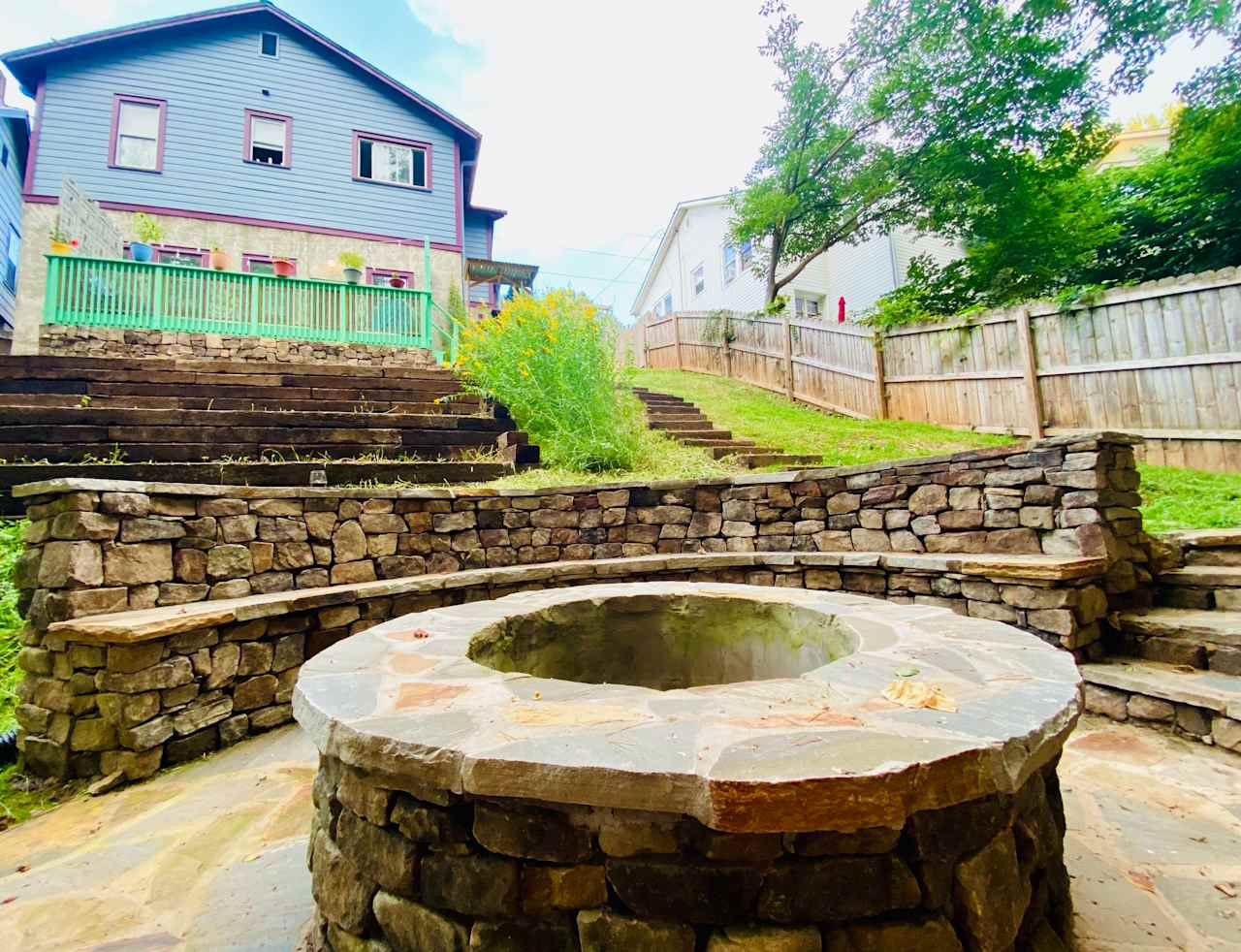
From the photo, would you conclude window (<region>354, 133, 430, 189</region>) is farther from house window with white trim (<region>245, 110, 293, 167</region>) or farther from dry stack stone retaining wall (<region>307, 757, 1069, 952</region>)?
dry stack stone retaining wall (<region>307, 757, 1069, 952</region>)

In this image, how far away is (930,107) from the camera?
10.9 meters

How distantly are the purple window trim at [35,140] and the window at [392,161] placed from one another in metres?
4.37

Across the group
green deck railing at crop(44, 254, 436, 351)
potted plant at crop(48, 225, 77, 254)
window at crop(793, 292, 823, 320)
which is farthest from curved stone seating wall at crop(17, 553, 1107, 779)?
window at crop(793, 292, 823, 320)

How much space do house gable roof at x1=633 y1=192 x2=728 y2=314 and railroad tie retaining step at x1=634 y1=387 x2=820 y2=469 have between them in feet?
32.0

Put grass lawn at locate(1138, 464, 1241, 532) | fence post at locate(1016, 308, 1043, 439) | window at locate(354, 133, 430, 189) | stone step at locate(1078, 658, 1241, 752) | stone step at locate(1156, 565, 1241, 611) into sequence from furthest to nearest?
window at locate(354, 133, 430, 189) < fence post at locate(1016, 308, 1043, 439) < grass lawn at locate(1138, 464, 1241, 532) < stone step at locate(1156, 565, 1241, 611) < stone step at locate(1078, 658, 1241, 752)

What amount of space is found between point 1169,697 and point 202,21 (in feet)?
48.1

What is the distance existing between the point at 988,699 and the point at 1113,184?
12085mm

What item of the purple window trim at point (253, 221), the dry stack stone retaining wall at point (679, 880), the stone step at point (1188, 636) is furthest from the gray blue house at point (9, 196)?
the stone step at point (1188, 636)

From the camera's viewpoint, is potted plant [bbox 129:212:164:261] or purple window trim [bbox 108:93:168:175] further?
purple window trim [bbox 108:93:168:175]

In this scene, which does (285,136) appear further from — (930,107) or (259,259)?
(930,107)

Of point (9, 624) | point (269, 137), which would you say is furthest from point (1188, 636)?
point (269, 137)

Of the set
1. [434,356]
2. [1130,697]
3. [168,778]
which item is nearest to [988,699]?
[1130,697]

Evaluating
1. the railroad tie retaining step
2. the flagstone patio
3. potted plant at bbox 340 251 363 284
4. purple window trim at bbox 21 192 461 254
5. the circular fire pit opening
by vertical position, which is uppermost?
purple window trim at bbox 21 192 461 254

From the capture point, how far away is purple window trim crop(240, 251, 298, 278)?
31.2 ft
